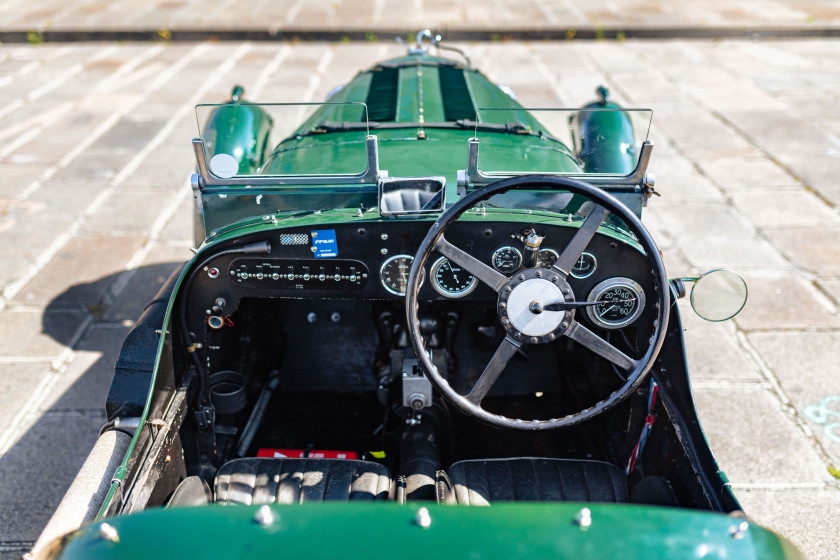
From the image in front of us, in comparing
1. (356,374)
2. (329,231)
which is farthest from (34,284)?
(329,231)

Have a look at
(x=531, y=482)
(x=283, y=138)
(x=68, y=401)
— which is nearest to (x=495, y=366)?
(x=531, y=482)

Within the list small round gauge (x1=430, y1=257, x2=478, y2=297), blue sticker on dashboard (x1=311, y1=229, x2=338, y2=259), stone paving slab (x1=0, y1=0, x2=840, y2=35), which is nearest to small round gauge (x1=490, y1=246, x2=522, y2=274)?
small round gauge (x1=430, y1=257, x2=478, y2=297)

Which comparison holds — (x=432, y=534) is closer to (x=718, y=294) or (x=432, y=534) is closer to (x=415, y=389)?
(x=415, y=389)

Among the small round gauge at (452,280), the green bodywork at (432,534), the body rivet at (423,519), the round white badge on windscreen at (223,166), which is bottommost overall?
the green bodywork at (432,534)

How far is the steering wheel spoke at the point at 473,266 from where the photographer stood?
2.56 m

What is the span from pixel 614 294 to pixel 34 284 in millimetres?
4847

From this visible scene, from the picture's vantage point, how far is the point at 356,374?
4438 millimetres

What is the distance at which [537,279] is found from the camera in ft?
8.32

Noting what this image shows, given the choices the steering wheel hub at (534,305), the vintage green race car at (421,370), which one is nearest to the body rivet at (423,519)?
the vintage green race car at (421,370)

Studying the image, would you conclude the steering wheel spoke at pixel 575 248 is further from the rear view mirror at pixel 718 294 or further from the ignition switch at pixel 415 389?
the ignition switch at pixel 415 389

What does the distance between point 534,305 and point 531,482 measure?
3.07 ft

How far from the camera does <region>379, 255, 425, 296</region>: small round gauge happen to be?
293 centimetres

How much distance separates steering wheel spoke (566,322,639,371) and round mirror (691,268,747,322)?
354mm

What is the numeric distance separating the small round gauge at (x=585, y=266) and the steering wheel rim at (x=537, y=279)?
0.82 feet
